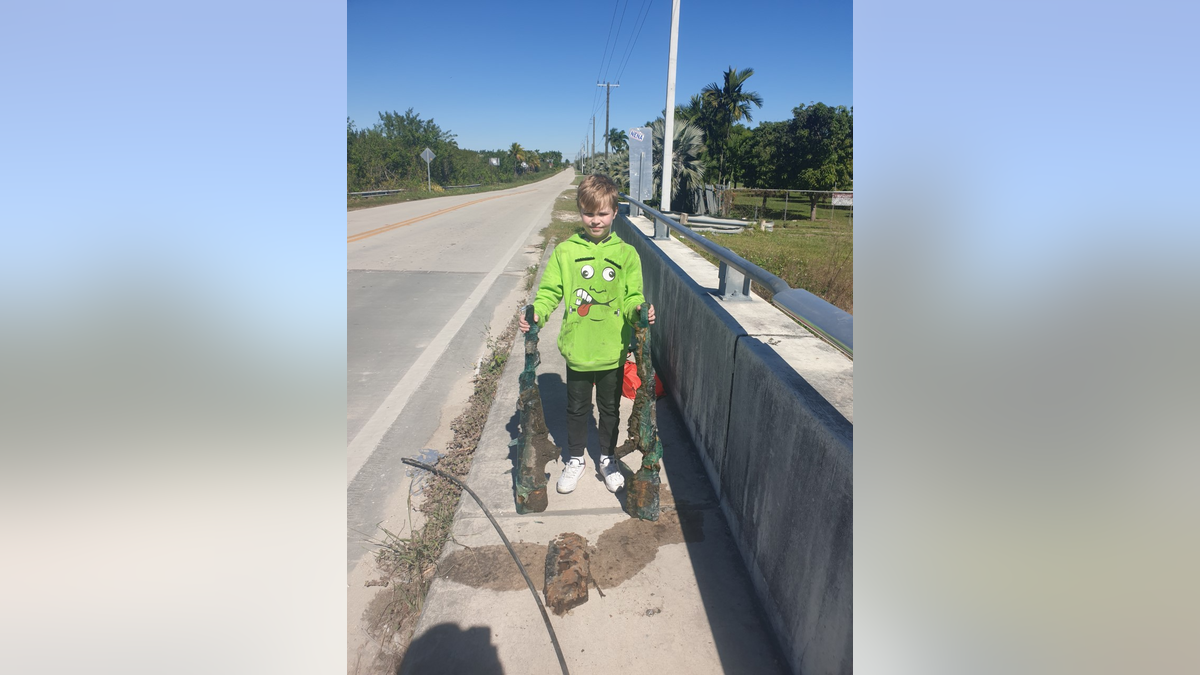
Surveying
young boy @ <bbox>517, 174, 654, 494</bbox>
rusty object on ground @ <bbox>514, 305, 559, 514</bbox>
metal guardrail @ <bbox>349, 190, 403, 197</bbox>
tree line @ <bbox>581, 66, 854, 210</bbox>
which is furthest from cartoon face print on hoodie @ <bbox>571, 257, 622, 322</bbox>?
metal guardrail @ <bbox>349, 190, 403, 197</bbox>

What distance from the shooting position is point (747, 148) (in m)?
42.8

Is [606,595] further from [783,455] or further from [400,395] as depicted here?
[400,395]

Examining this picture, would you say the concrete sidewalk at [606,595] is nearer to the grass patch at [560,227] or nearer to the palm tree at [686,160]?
the grass patch at [560,227]

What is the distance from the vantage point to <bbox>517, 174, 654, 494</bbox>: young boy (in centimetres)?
301

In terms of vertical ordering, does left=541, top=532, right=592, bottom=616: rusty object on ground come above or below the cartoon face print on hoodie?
below

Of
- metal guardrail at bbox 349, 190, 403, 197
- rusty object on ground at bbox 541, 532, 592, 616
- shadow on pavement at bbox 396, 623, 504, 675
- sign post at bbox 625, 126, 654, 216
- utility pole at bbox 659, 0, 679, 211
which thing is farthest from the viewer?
metal guardrail at bbox 349, 190, 403, 197

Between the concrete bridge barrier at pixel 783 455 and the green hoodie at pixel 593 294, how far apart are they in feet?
1.72

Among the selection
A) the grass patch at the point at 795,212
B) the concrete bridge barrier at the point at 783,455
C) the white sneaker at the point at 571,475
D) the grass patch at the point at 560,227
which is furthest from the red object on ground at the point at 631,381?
the grass patch at the point at 795,212

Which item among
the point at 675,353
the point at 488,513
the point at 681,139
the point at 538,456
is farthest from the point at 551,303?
the point at 681,139

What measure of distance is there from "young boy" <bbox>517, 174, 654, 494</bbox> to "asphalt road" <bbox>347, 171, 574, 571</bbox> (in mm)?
1306

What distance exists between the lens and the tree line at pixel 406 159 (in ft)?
125

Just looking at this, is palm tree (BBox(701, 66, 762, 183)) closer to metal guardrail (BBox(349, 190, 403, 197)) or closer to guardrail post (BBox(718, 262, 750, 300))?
metal guardrail (BBox(349, 190, 403, 197))

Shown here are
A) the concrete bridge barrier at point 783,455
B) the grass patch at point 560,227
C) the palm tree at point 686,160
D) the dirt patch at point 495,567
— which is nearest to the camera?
the concrete bridge barrier at point 783,455
